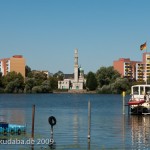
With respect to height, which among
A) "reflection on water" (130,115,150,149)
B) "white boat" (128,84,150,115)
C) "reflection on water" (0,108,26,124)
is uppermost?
"white boat" (128,84,150,115)

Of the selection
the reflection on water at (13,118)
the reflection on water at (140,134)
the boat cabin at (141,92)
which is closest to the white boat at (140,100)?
the boat cabin at (141,92)

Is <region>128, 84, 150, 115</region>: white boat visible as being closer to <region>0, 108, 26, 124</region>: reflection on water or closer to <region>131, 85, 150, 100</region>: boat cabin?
<region>131, 85, 150, 100</region>: boat cabin

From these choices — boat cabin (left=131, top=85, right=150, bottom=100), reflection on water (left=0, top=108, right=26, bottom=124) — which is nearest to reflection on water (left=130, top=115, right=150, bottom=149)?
boat cabin (left=131, top=85, right=150, bottom=100)

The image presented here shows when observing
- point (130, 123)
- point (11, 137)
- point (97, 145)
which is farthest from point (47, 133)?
point (130, 123)

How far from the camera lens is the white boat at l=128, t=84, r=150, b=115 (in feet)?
268

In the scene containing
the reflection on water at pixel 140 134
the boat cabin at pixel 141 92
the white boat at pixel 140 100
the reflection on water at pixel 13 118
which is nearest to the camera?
the reflection on water at pixel 140 134

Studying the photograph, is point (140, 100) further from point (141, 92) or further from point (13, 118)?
point (13, 118)

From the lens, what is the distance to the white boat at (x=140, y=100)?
268ft

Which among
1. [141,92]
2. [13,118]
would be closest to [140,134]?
[13,118]

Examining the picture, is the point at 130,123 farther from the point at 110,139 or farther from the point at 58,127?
the point at 110,139

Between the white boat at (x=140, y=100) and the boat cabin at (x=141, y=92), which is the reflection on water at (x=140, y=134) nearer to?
the white boat at (x=140, y=100)

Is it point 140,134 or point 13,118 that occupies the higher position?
point 13,118

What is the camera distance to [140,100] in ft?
268

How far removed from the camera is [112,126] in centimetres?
6369
